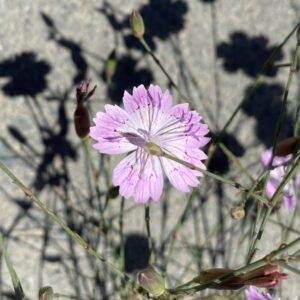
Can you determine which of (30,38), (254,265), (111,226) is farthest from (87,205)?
(254,265)

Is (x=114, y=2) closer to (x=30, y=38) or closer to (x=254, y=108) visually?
(x=30, y=38)

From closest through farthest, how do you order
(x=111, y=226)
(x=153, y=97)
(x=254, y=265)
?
1. (x=254, y=265)
2. (x=153, y=97)
3. (x=111, y=226)

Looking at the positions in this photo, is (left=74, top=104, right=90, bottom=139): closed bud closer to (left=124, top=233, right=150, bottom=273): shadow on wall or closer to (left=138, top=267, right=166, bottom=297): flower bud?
(left=138, top=267, right=166, bottom=297): flower bud

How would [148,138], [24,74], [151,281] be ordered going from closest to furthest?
[151,281] < [148,138] < [24,74]

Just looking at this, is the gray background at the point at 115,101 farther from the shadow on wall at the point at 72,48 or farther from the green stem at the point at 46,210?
the green stem at the point at 46,210

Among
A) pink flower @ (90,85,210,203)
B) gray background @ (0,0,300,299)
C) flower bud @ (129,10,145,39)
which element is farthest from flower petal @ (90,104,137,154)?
gray background @ (0,0,300,299)

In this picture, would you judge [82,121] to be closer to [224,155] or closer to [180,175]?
[180,175]

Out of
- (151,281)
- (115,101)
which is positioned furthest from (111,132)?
(115,101)
